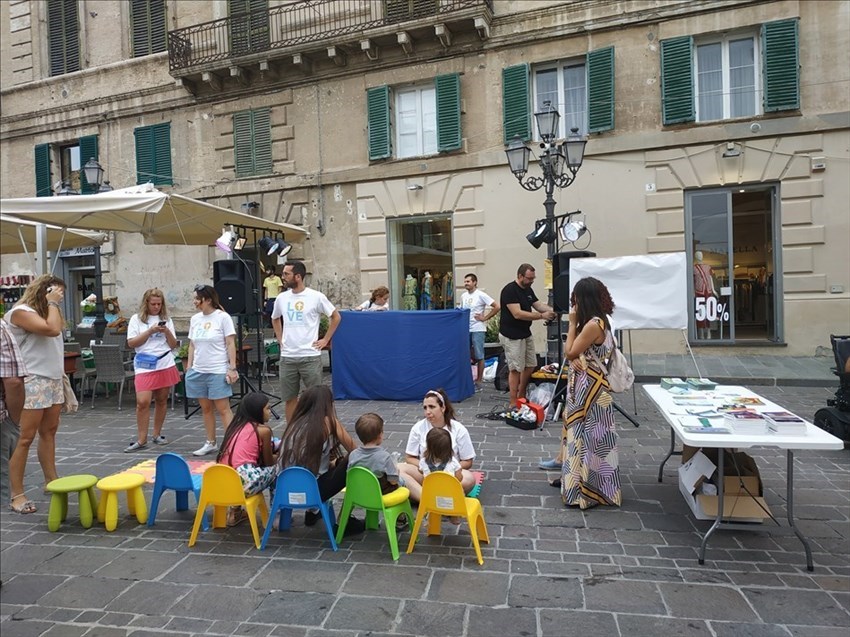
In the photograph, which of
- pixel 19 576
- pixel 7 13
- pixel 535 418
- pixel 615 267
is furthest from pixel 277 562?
pixel 7 13

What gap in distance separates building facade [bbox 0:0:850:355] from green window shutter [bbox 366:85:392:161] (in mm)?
46

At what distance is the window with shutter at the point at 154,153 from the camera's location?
53.9 feet

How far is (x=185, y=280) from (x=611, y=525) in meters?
14.8

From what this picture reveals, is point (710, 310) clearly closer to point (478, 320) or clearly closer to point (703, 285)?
point (703, 285)

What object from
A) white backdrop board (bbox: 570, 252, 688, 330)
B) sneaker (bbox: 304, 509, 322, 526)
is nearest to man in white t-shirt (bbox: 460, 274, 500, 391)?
white backdrop board (bbox: 570, 252, 688, 330)

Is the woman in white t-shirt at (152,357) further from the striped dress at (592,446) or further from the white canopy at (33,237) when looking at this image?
the white canopy at (33,237)

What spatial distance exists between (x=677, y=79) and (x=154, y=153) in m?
13.5

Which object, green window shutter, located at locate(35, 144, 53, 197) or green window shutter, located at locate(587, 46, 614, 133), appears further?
green window shutter, located at locate(35, 144, 53, 197)

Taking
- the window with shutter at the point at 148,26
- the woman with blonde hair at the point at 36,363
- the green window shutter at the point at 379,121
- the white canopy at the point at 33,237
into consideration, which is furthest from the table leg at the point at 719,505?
the window with shutter at the point at 148,26

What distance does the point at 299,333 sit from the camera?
639cm

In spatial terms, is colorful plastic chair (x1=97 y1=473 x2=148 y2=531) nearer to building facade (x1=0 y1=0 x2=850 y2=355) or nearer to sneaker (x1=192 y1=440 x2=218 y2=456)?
sneaker (x1=192 y1=440 x2=218 y2=456)

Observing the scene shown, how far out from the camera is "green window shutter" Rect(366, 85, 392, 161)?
14.2m

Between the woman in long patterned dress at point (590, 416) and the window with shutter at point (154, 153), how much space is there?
15011 millimetres

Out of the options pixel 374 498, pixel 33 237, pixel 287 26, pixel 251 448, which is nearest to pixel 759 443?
pixel 374 498
